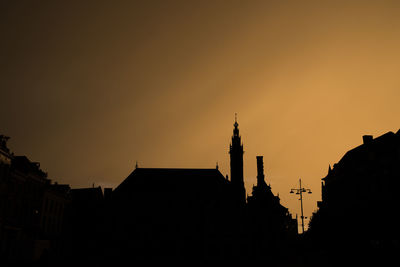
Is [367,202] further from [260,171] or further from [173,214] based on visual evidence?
[173,214]

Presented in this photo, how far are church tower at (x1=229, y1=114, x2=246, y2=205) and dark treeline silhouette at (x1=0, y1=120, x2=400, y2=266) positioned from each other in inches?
Answer: 7.2

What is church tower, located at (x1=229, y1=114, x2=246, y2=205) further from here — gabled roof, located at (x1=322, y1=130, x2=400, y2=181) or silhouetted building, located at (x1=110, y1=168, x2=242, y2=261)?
gabled roof, located at (x1=322, y1=130, x2=400, y2=181)

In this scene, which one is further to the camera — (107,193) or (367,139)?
(107,193)

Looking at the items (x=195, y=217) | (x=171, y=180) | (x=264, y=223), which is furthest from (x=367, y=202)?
(x=171, y=180)

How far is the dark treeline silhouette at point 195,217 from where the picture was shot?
37.1 metres

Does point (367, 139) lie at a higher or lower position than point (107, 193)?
higher

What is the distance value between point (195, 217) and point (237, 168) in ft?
41.6

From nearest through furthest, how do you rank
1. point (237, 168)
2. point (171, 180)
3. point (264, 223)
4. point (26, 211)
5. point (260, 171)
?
point (26, 211)
point (264, 223)
point (237, 168)
point (260, 171)
point (171, 180)

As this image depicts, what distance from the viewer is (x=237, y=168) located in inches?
2496

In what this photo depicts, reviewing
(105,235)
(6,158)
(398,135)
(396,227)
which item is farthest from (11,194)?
(398,135)

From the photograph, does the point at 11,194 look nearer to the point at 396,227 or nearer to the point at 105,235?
the point at 105,235

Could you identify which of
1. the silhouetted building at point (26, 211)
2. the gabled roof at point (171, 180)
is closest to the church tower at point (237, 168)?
the gabled roof at point (171, 180)

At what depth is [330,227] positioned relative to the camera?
135 ft

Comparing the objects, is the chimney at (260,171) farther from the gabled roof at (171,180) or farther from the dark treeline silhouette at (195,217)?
the gabled roof at (171,180)
